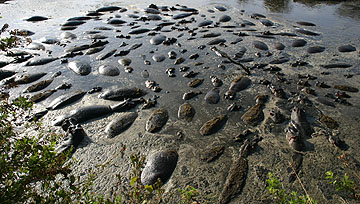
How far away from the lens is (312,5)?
41.3 feet

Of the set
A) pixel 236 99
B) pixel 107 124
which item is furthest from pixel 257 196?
pixel 107 124

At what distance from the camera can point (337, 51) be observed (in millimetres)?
7168

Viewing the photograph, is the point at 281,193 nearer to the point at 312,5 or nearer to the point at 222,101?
the point at 222,101

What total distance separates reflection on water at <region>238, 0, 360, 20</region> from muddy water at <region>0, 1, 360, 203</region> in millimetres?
883

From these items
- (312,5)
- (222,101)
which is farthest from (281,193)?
(312,5)

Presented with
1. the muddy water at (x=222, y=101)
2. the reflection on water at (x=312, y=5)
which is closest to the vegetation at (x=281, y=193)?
the muddy water at (x=222, y=101)

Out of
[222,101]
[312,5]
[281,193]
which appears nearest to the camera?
[281,193]

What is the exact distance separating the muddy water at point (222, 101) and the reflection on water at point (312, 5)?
0.88 meters

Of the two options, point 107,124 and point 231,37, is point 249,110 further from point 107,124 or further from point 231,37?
point 231,37

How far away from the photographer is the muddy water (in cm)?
345

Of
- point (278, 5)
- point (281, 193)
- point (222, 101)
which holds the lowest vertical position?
point (222, 101)

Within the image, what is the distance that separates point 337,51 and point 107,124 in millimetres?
7197

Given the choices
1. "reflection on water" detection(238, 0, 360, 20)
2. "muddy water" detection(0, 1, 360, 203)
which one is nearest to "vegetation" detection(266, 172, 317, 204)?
"muddy water" detection(0, 1, 360, 203)

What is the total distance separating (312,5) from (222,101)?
1116 centimetres
